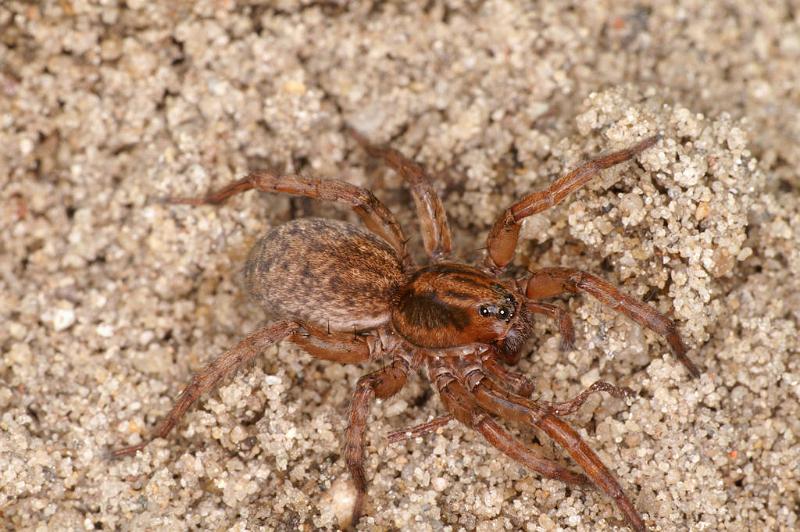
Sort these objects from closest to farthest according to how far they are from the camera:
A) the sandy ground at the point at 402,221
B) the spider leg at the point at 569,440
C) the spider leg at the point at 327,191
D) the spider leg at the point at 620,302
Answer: the spider leg at the point at 569,440, the spider leg at the point at 620,302, the sandy ground at the point at 402,221, the spider leg at the point at 327,191

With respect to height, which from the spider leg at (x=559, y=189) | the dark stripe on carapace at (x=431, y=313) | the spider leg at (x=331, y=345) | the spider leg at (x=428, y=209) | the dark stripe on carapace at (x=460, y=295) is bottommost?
the spider leg at (x=331, y=345)

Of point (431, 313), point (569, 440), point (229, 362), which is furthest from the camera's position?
point (431, 313)

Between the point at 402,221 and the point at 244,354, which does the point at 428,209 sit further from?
the point at 244,354

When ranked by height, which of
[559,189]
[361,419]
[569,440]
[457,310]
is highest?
[559,189]

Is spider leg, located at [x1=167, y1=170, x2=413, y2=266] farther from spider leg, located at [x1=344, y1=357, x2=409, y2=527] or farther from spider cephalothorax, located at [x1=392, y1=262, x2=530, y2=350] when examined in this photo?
spider leg, located at [x1=344, y1=357, x2=409, y2=527]

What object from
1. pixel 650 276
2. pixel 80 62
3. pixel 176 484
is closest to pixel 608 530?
pixel 650 276

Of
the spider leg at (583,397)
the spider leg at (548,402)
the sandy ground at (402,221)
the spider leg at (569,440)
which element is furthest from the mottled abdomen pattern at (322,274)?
the spider leg at (583,397)

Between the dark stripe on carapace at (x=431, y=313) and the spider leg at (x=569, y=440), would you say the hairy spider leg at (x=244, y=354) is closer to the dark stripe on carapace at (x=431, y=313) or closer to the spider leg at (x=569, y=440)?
the dark stripe on carapace at (x=431, y=313)

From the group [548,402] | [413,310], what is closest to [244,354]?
[413,310]
